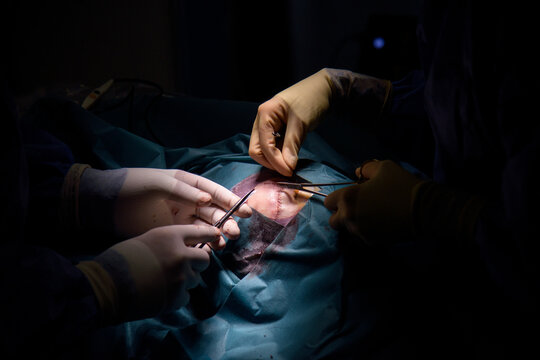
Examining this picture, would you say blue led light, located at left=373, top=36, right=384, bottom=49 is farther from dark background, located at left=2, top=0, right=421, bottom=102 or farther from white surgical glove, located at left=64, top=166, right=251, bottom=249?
white surgical glove, located at left=64, top=166, right=251, bottom=249

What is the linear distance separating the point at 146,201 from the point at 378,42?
2.28 metres

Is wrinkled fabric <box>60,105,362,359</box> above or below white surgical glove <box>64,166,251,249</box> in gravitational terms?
below

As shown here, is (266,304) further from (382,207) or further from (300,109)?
(300,109)

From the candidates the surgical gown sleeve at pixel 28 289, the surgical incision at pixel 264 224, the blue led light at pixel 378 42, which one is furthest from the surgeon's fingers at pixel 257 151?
the blue led light at pixel 378 42

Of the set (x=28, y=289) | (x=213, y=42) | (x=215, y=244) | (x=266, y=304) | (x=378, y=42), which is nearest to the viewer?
(x=28, y=289)

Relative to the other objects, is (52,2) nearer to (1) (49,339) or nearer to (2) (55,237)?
(2) (55,237)

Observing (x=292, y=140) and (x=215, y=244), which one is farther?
(x=292, y=140)

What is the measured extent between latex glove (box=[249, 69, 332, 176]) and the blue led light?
1.27 m

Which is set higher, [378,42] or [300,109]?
[378,42]

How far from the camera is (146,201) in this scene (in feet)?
4.95

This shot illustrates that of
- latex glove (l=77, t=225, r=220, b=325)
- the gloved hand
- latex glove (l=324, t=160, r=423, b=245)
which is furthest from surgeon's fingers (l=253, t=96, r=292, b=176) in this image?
latex glove (l=77, t=225, r=220, b=325)

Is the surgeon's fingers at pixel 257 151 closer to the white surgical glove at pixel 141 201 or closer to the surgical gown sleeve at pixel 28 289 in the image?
the white surgical glove at pixel 141 201

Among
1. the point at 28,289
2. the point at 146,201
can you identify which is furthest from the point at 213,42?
the point at 28,289

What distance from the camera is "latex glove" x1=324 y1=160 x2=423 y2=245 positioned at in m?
1.19
